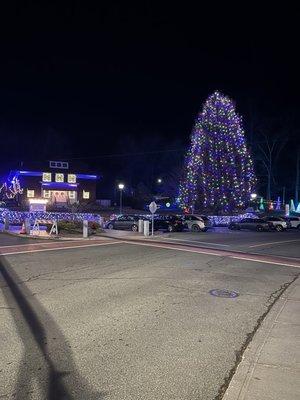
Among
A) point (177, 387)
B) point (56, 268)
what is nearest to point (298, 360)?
point (177, 387)

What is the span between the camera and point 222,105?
149 feet

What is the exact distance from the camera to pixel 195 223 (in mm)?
37344

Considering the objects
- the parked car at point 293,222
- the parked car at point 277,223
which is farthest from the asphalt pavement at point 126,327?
the parked car at point 293,222

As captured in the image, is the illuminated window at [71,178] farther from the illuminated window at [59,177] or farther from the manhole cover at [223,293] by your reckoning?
the manhole cover at [223,293]

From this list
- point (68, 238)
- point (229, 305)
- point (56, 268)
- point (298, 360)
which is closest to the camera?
Result: point (298, 360)

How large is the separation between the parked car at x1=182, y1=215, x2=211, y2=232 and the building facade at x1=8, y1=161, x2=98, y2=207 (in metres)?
33.6

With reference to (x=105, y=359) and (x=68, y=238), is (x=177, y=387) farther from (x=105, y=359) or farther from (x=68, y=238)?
(x=68, y=238)

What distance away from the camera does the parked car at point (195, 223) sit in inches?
1464

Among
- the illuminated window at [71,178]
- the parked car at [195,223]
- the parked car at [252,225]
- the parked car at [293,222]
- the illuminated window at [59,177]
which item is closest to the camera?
the parked car at [195,223]

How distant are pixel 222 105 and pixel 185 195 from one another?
9745 millimetres

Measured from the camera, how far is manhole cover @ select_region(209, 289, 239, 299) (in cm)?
1023

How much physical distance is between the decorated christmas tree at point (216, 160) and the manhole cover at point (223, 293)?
114ft

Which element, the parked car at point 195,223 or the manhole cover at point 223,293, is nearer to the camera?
the manhole cover at point 223,293

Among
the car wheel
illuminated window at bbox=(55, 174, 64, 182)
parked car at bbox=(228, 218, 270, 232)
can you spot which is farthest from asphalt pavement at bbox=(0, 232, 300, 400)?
illuminated window at bbox=(55, 174, 64, 182)
